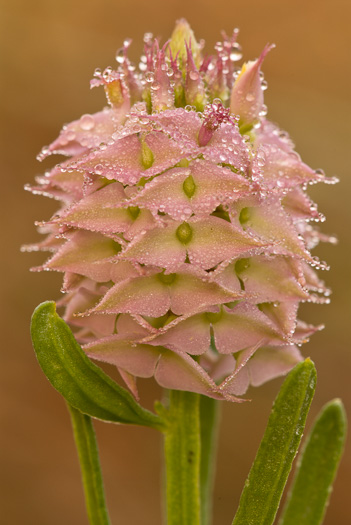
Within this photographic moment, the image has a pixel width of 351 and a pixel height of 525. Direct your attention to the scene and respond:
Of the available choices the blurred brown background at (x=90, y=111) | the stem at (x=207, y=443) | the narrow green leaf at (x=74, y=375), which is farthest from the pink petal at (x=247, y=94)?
the blurred brown background at (x=90, y=111)

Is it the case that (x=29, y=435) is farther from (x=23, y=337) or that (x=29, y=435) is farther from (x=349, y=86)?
(x=349, y=86)

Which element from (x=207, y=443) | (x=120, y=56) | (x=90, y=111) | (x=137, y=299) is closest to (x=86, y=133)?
(x=120, y=56)

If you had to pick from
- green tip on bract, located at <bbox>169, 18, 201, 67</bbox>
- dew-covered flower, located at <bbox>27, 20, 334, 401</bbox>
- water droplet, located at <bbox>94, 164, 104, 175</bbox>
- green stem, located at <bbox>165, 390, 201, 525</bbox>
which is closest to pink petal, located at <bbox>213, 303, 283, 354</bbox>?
dew-covered flower, located at <bbox>27, 20, 334, 401</bbox>

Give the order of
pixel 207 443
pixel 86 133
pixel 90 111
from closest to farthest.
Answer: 1. pixel 86 133
2. pixel 207 443
3. pixel 90 111

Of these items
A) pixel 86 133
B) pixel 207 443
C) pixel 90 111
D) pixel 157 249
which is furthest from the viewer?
pixel 90 111

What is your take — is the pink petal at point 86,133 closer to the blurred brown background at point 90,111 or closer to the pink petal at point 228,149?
the pink petal at point 228,149

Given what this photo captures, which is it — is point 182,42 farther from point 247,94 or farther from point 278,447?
point 278,447
